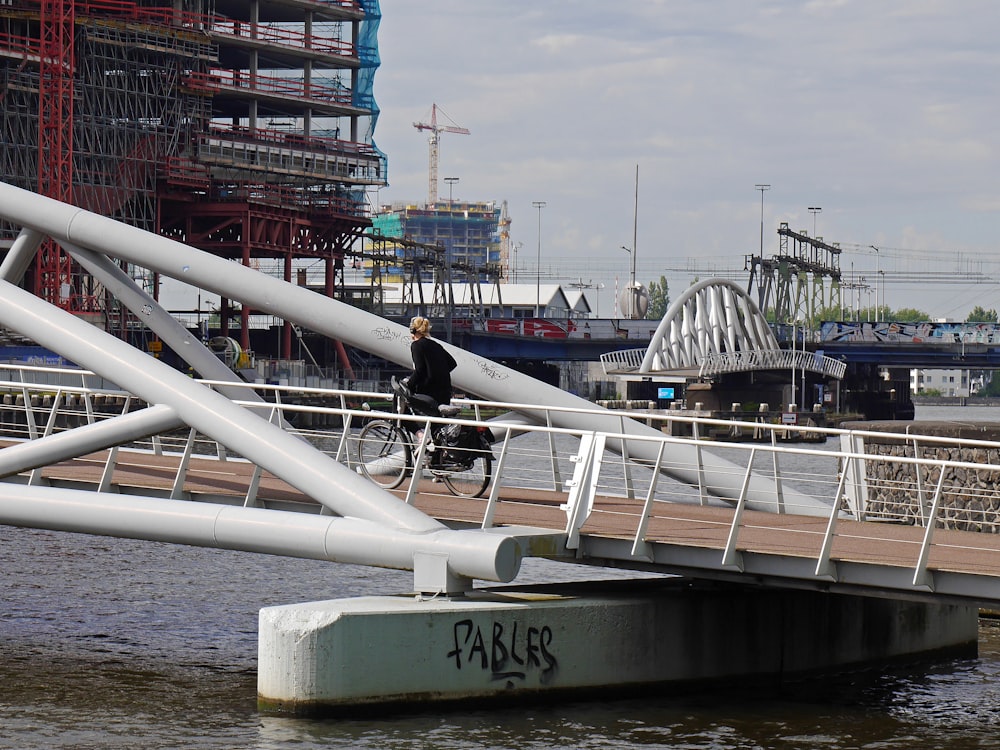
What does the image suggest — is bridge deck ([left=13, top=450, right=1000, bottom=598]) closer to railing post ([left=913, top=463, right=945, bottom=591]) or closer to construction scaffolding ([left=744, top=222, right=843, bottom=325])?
railing post ([left=913, top=463, right=945, bottom=591])

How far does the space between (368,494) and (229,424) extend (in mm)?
1600

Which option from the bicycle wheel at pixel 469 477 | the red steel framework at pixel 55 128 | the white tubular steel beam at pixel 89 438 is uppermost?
the red steel framework at pixel 55 128

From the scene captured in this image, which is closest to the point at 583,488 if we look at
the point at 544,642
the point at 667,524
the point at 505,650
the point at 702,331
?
the point at 544,642

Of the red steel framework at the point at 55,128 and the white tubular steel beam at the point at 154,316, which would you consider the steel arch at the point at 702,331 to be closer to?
the red steel framework at the point at 55,128

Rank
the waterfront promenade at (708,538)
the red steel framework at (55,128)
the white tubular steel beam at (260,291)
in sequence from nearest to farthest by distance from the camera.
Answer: the waterfront promenade at (708,538), the white tubular steel beam at (260,291), the red steel framework at (55,128)

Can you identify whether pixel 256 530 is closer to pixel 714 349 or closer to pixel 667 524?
pixel 667 524

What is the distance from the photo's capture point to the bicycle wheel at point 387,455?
18.4 meters

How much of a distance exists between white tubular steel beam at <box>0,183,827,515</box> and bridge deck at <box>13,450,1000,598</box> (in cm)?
Answer: 141

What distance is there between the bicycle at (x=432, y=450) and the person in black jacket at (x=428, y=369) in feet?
0.44

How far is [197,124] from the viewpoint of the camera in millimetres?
101750

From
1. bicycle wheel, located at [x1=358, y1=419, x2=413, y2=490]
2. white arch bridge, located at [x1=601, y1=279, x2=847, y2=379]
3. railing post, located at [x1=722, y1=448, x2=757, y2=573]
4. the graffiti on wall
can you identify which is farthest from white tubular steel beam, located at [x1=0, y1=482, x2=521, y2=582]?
white arch bridge, located at [x1=601, y1=279, x2=847, y2=379]

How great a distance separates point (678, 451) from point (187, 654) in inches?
252

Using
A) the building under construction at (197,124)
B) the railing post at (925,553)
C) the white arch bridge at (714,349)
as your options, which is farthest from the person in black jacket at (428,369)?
the white arch bridge at (714,349)

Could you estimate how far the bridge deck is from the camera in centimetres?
1482
